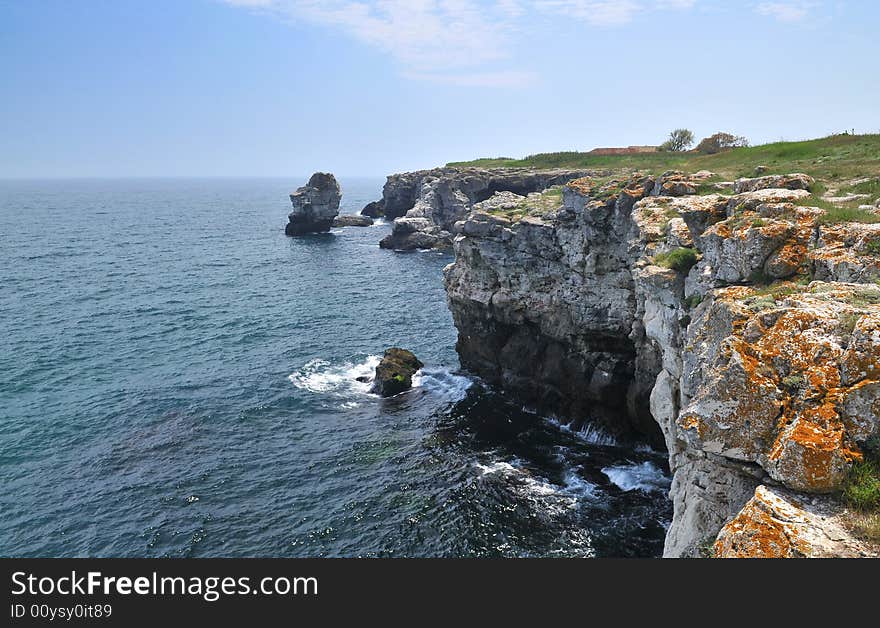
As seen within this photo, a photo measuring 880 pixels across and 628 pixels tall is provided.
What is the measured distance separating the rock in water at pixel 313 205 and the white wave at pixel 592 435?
336 ft

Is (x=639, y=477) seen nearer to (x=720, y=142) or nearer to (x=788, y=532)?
(x=788, y=532)

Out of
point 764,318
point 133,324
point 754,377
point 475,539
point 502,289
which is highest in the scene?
point 764,318

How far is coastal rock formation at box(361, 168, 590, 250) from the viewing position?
11188cm

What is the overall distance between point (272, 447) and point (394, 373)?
12.7 metres

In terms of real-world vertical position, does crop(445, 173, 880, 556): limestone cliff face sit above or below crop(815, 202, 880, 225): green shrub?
below

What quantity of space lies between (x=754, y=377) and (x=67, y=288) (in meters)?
86.2

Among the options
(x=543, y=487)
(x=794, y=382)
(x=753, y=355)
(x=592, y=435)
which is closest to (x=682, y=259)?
(x=753, y=355)

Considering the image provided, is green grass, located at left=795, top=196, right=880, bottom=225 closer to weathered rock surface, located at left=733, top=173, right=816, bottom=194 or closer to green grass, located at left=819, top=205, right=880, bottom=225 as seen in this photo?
green grass, located at left=819, top=205, right=880, bottom=225

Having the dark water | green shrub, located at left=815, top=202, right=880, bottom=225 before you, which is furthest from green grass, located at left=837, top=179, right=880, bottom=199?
the dark water

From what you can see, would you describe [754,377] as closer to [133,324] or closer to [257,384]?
[257,384]

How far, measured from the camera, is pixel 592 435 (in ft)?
131

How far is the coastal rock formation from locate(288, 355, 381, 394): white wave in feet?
199

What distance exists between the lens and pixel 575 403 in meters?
41.6

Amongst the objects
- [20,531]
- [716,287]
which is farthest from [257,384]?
[716,287]
